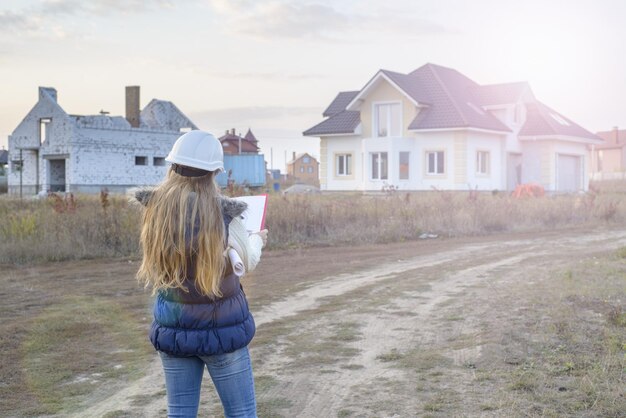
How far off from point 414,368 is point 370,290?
4381 mm

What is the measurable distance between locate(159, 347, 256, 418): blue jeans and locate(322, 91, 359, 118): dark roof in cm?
3845

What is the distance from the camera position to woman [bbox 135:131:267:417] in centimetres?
331

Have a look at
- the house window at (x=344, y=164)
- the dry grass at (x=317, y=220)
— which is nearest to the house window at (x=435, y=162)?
the house window at (x=344, y=164)

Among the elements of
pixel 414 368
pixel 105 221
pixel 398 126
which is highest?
pixel 398 126

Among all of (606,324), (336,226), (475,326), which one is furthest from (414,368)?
(336,226)

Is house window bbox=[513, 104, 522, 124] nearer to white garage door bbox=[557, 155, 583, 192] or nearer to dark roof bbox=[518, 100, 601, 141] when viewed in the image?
dark roof bbox=[518, 100, 601, 141]

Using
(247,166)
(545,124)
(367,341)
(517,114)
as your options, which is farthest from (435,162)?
(367,341)

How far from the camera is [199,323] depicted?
334 cm

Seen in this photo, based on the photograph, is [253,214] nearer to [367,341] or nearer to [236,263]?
[236,263]

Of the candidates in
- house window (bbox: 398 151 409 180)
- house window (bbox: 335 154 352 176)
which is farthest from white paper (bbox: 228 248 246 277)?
house window (bbox: 335 154 352 176)

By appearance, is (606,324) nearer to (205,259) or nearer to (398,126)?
(205,259)

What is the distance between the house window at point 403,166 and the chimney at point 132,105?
2041cm

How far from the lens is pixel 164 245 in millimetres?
3336

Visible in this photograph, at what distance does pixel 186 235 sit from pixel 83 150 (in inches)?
1695
